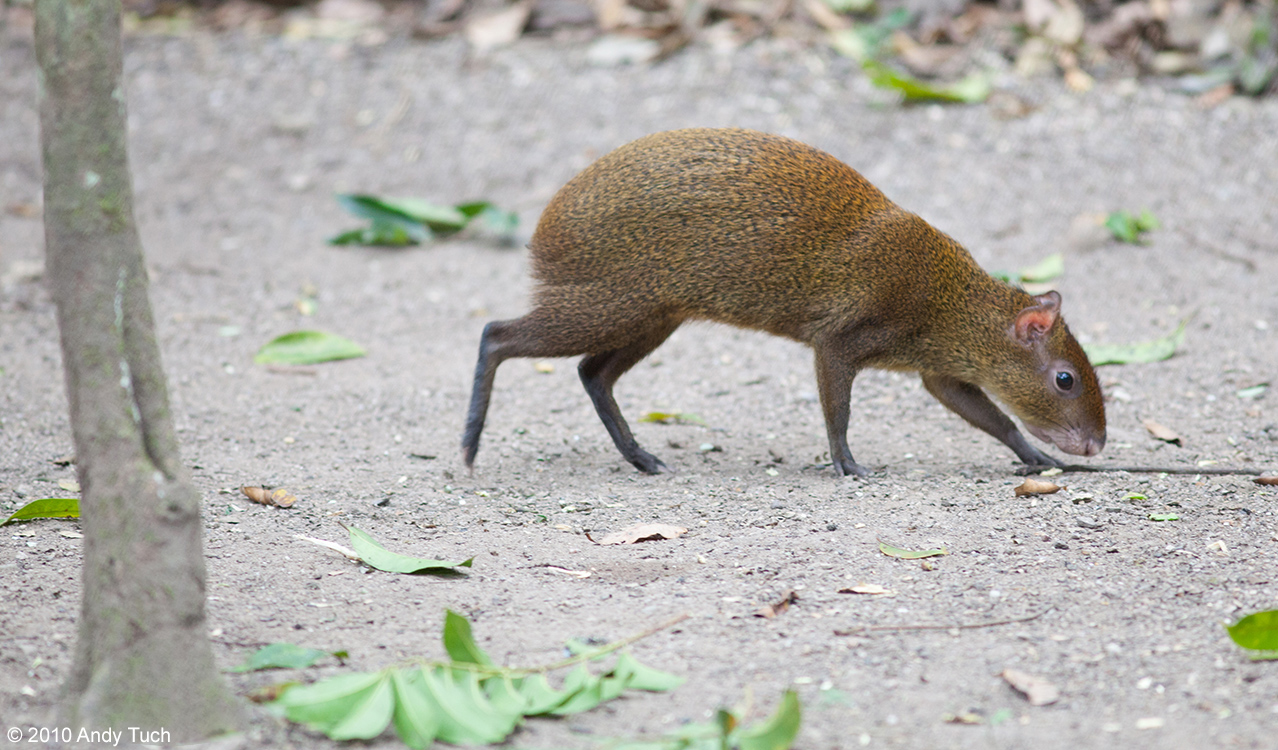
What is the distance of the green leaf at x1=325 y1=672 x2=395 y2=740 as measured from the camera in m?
2.25

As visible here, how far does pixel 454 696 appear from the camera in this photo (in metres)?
2.37

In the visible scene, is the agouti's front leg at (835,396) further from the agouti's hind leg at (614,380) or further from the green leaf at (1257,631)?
the green leaf at (1257,631)

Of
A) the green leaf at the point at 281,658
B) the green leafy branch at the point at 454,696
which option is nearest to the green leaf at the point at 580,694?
the green leafy branch at the point at 454,696

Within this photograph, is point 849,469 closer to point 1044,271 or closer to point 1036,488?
point 1036,488

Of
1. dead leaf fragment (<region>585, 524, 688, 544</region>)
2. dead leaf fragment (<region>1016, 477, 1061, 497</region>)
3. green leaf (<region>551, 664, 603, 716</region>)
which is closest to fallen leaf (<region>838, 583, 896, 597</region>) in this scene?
dead leaf fragment (<region>585, 524, 688, 544</region>)

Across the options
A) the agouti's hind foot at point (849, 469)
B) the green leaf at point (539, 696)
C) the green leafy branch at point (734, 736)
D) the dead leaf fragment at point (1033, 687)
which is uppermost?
the green leafy branch at point (734, 736)

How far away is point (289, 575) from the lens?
10.7 feet

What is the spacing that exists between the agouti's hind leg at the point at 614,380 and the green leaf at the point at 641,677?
6.65ft

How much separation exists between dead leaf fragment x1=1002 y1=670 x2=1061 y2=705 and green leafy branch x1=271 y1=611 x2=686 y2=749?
716 mm

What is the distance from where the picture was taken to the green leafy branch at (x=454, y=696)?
228cm

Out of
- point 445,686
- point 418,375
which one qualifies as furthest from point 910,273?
point 445,686

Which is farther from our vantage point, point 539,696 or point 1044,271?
point 1044,271

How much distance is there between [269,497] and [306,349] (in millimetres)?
1931

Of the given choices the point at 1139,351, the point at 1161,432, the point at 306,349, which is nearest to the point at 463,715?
the point at 1161,432
